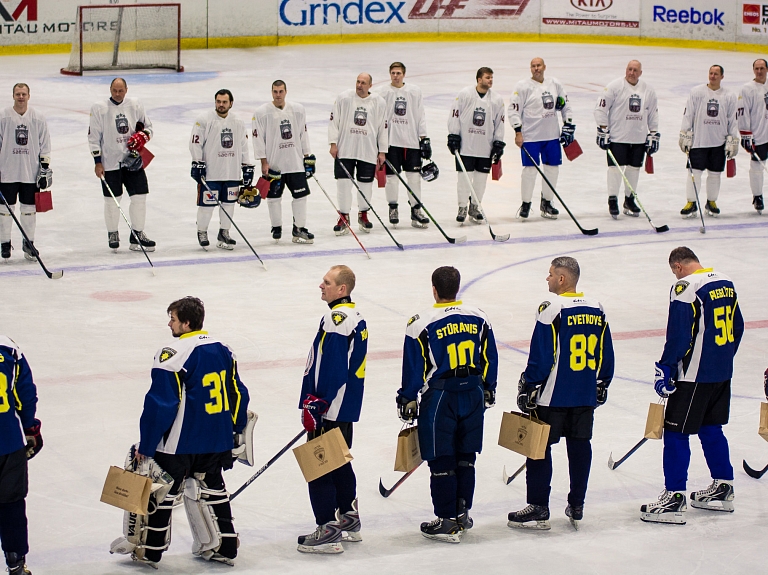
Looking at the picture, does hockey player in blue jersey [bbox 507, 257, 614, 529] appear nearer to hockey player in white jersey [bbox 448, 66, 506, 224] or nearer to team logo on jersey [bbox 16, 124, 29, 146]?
team logo on jersey [bbox 16, 124, 29, 146]

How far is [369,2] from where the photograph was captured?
2516cm

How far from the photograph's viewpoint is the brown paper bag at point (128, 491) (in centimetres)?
529

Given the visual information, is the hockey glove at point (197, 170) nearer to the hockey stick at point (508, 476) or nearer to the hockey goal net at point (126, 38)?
the hockey stick at point (508, 476)

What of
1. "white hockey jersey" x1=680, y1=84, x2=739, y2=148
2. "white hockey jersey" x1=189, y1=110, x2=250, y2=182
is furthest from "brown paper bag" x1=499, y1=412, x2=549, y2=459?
"white hockey jersey" x1=680, y1=84, x2=739, y2=148

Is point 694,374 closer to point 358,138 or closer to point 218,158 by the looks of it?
point 218,158

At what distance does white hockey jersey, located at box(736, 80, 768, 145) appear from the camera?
14.0m

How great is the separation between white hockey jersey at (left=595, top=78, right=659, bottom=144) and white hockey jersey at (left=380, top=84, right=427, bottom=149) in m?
2.07

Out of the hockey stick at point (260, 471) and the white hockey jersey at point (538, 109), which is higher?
the white hockey jersey at point (538, 109)

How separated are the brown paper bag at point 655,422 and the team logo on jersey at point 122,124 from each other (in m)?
7.14

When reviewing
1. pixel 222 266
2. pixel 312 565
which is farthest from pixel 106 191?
pixel 312 565

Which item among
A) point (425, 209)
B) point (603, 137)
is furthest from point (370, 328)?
point (603, 137)

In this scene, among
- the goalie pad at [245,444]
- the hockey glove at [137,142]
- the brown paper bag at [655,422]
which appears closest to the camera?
the goalie pad at [245,444]

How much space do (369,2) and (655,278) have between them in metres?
15.2

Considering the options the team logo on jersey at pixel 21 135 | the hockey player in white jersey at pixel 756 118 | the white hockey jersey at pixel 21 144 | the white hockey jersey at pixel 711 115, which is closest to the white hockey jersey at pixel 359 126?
the white hockey jersey at pixel 21 144
